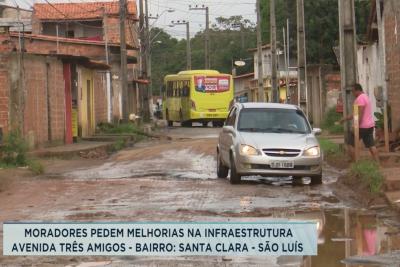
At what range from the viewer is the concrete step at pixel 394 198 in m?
11.9

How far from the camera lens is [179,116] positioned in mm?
54469

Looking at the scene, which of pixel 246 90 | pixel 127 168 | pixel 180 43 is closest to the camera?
pixel 127 168

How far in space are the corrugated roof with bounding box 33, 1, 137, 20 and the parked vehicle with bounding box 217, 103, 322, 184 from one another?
4439 centimetres

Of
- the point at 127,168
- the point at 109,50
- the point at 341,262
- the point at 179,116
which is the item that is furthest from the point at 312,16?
the point at 341,262

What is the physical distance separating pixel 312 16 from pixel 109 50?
2104 centimetres

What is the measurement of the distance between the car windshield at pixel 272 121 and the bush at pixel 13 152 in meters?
6.74

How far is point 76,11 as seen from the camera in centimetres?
6356

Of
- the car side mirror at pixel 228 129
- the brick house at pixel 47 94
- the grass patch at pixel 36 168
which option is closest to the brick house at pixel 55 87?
the brick house at pixel 47 94

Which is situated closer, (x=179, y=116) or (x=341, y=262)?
(x=341, y=262)

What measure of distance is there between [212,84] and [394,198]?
130 ft

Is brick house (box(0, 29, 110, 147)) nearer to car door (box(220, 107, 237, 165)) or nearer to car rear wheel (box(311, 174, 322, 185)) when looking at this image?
car door (box(220, 107, 237, 165))

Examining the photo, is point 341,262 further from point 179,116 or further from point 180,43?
point 180,43

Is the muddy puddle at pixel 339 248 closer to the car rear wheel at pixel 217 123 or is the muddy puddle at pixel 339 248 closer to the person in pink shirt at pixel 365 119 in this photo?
the person in pink shirt at pixel 365 119

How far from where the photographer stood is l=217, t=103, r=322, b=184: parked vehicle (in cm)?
1602
